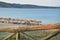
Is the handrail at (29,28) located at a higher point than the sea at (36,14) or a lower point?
lower

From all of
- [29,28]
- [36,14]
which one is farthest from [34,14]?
[29,28]

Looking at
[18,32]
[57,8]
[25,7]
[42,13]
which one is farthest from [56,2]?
[18,32]

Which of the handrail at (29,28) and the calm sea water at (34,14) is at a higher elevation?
the calm sea water at (34,14)

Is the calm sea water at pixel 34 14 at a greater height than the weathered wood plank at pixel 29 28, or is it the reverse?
the calm sea water at pixel 34 14

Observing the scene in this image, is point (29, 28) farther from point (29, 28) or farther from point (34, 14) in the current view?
point (34, 14)

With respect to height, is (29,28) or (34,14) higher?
(34,14)

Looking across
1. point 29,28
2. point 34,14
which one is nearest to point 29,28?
point 29,28

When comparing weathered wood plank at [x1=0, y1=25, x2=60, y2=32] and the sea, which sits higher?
the sea

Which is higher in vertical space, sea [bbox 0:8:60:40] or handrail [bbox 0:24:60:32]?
sea [bbox 0:8:60:40]

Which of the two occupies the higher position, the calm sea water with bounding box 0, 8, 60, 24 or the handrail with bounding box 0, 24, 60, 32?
the calm sea water with bounding box 0, 8, 60, 24
